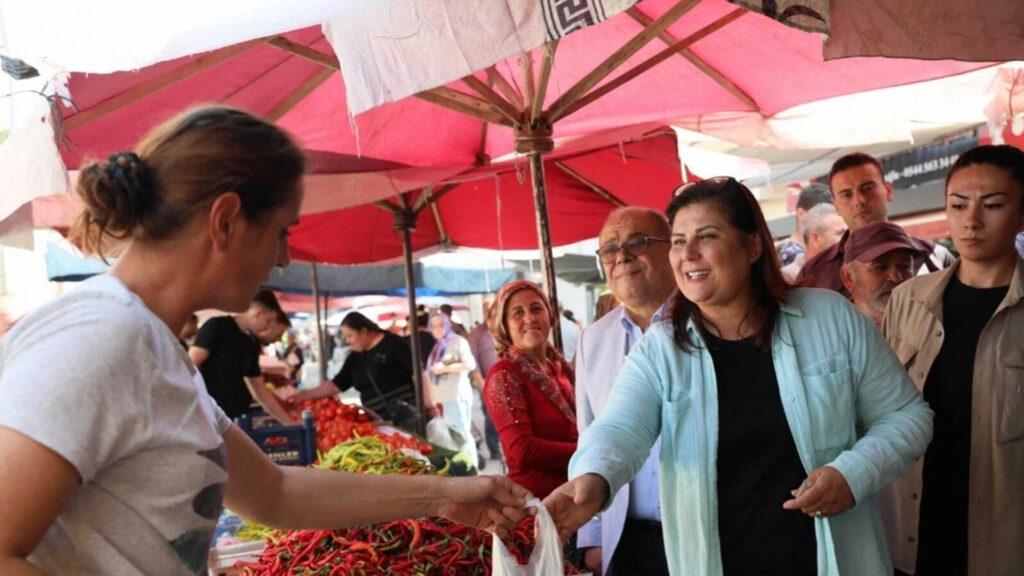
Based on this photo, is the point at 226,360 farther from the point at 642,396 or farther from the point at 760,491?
the point at 760,491

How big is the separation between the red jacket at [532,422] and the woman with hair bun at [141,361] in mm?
2356

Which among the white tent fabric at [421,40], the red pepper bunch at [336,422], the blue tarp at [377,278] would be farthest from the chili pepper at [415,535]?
the blue tarp at [377,278]

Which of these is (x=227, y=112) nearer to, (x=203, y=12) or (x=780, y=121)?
(x=203, y=12)

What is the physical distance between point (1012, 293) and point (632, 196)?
6359 millimetres

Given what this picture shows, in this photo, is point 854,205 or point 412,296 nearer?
point 854,205

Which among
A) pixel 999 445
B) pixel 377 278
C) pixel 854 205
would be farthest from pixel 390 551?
pixel 377 278

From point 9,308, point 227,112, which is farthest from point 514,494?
point 9,308

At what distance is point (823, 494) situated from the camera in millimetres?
2293

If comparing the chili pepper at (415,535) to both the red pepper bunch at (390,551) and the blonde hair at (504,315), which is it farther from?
the blonde hair at (504,315)

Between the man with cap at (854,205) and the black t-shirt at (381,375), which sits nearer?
the man with cap at (854,205)

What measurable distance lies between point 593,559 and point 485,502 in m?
1.49

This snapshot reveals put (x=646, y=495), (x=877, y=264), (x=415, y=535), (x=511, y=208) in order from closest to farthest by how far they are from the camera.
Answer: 1. (x=415, y=535)
2. (x=646, y=495)
3. (x=877, y=264)
4. (x=511, y=208)

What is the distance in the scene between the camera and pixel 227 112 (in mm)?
1579

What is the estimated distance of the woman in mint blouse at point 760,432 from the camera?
2.41 metres
